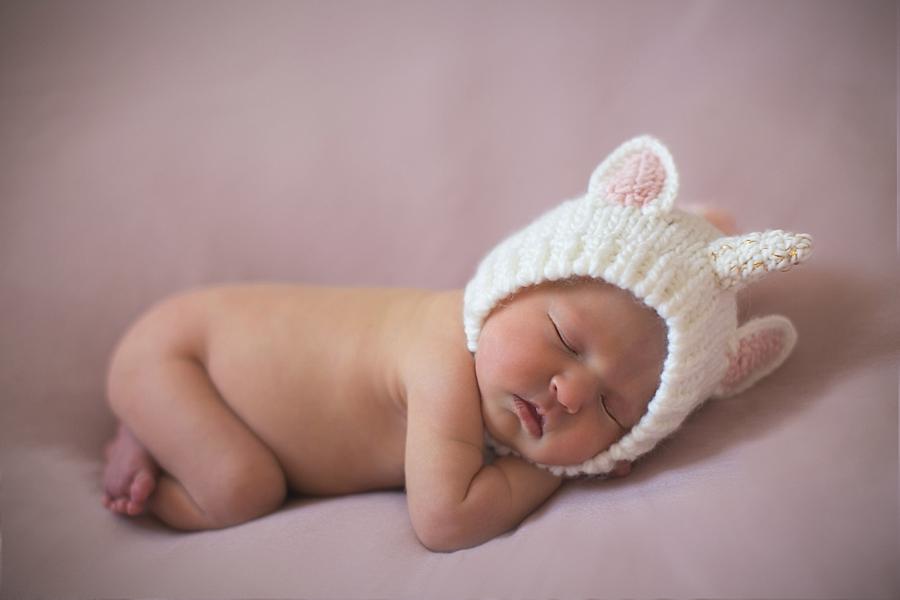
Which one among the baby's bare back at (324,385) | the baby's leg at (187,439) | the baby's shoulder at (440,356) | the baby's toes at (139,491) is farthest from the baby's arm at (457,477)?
the baby's toes at (139,491)

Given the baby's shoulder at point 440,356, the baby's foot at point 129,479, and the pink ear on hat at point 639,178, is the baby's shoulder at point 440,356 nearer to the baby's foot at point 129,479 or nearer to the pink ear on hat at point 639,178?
the pink ear on hat at point 639,178

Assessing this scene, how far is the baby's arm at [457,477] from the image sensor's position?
955 millimetres

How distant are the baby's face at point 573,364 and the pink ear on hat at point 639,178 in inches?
5.7

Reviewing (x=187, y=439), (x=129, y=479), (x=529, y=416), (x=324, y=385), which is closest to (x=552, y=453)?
(x=529, y=416)

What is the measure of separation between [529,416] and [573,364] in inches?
4.0

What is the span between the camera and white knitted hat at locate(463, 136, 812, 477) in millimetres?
918

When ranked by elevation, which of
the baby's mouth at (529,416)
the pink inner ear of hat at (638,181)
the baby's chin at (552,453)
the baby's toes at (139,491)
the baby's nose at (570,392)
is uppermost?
the pink inner ear of hat at (638,181)

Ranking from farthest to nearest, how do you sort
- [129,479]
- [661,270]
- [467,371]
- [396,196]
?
1. [396,196]
2. [129,479]
3. [467,371]
4. [661,270]

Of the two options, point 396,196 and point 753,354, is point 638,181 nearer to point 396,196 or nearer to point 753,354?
point 753,354

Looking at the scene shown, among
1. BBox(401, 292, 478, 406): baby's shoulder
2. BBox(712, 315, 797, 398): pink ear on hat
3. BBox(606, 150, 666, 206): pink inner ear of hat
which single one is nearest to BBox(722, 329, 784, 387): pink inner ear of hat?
BBox(712, 315, 797, 398): pink ear on hat

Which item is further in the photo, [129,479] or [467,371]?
[129,479]

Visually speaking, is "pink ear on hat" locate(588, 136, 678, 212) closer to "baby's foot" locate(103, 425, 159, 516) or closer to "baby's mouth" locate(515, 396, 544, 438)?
"baby's mouth" locate(515, 396, 544, 438)

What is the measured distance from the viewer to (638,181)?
3.29 ft

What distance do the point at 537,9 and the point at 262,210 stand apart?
737 mm
